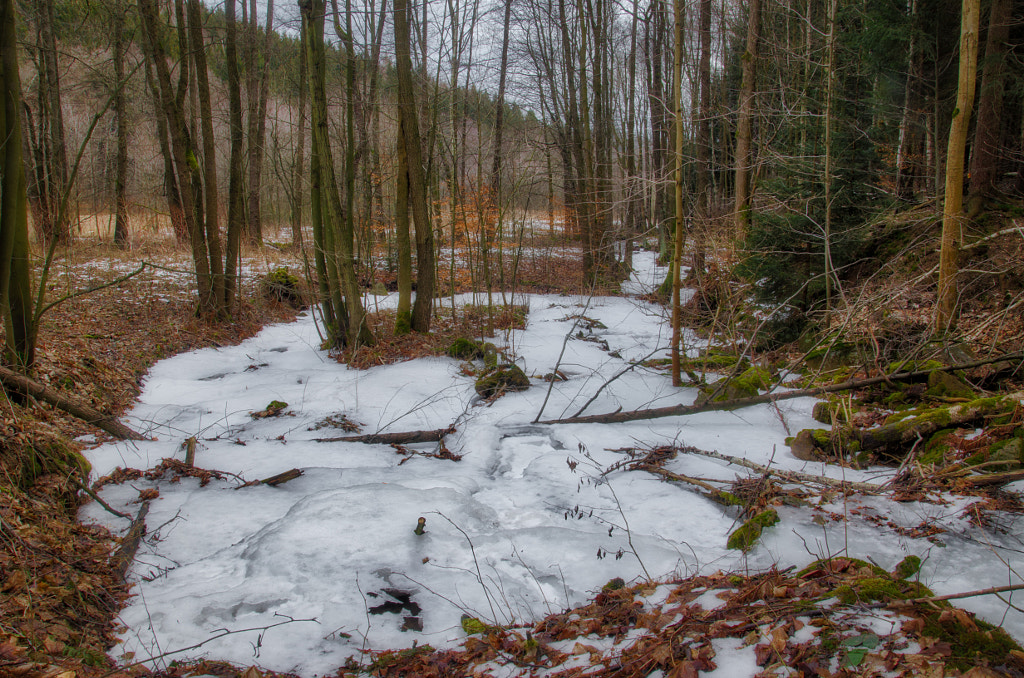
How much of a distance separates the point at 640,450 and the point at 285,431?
150 inches

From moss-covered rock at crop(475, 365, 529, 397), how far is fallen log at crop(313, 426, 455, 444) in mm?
1559

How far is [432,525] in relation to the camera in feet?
13.7

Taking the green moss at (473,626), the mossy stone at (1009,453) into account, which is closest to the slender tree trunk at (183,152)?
the green moss at (473,626)

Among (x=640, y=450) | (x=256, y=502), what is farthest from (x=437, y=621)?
(x=640, y=450)

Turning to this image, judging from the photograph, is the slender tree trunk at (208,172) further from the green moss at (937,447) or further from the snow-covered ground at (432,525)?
the green moss at (937,447)

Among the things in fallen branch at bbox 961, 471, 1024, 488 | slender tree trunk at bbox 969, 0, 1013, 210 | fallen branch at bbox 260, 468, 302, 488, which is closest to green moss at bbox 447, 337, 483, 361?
fallen branch at bbox 260, 468, 302, 488

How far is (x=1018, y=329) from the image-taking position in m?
6.12

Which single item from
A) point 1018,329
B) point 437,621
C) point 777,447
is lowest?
point 437,621

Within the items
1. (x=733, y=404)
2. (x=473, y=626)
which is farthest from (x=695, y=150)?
(x=473, y=626)

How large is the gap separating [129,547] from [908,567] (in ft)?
15.1

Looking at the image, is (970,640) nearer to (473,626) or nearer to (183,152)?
(473,626)

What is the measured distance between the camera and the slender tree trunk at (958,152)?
6.49 metres

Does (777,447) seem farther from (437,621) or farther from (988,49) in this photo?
(988,49)

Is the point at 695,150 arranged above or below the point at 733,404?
above
